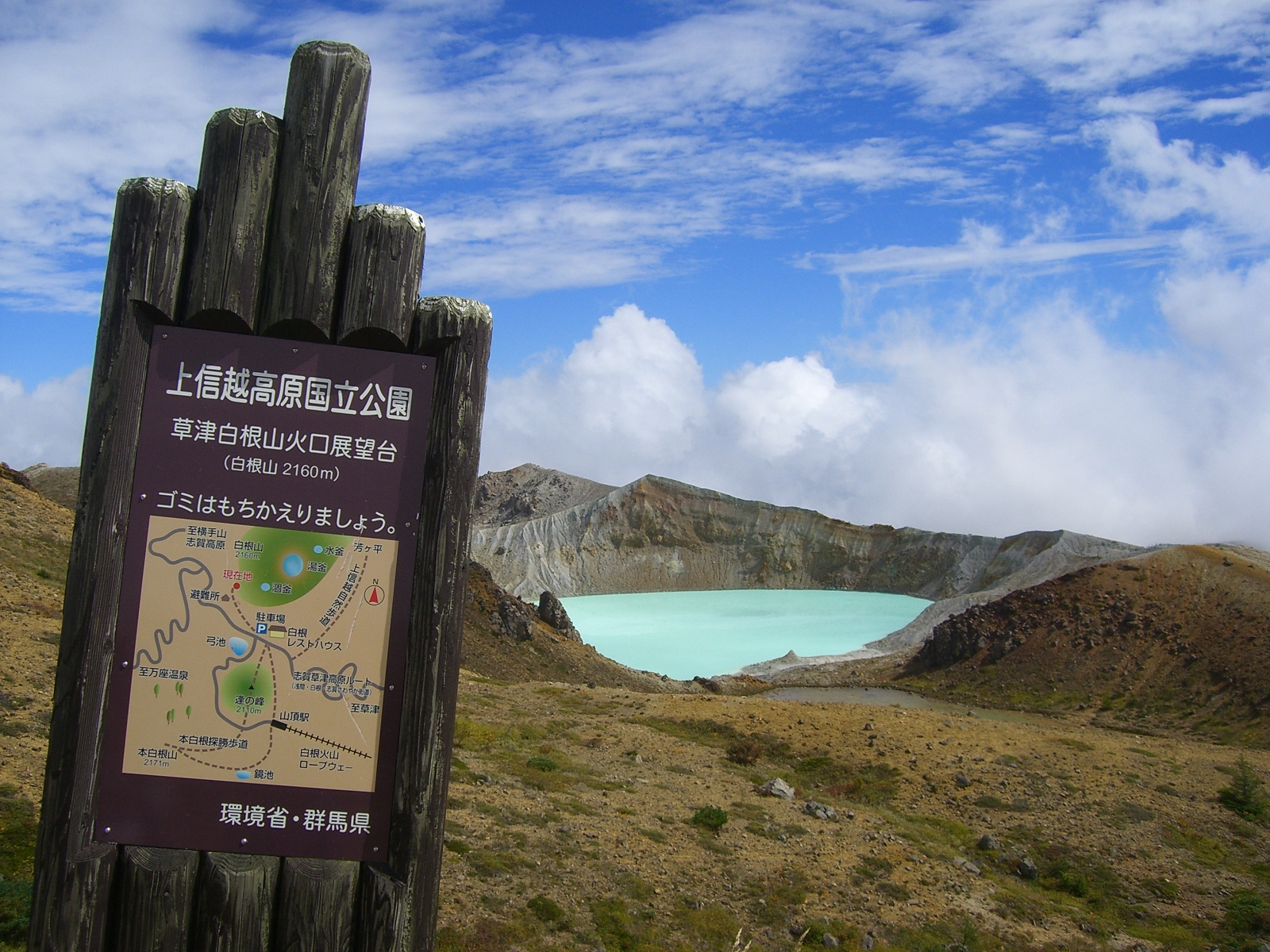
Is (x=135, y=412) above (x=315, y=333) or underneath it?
underneath

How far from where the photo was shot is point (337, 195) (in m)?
4.26

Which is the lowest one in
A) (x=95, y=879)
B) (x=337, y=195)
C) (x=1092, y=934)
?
(x=1092, y=934)

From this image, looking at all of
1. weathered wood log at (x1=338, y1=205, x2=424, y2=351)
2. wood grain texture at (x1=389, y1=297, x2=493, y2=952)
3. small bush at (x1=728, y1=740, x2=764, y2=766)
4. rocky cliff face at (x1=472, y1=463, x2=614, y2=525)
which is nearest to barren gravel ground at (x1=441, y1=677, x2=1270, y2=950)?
small bush at (x1=728, y1=740, x2=764, y2=766)

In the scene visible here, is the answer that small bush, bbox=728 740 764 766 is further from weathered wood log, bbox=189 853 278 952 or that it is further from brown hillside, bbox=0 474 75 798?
weathered wood log, bbox=189 853 278 952

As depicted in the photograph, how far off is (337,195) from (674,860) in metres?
11.5

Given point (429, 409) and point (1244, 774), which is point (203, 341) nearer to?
point (429, 409)

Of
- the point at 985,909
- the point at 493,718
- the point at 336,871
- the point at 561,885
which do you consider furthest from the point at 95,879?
the point at 493,718

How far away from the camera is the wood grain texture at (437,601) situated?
4062 mm

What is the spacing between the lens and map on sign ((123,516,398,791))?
409 cm

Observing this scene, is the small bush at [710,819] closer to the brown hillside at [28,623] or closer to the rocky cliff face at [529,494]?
the brown hillside at [28,623]

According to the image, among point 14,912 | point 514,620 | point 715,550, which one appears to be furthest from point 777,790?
point 715,550

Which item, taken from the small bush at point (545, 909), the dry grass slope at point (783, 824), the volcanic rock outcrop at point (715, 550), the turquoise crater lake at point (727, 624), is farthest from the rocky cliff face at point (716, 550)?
the small bush at point (545, 909)

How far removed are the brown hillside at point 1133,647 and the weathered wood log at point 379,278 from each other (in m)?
41.5

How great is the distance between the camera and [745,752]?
2216cm
